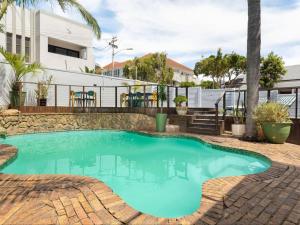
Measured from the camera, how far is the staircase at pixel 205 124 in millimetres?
8930

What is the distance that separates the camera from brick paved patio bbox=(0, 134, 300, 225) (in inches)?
92.0

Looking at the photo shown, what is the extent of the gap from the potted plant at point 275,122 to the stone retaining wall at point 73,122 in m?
5.35

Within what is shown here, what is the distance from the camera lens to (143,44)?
3344 centimetres

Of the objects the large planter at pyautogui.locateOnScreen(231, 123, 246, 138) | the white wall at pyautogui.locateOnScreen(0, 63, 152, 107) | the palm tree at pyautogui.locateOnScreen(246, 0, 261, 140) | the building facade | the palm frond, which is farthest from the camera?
the building facade

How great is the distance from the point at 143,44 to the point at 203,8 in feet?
78.1

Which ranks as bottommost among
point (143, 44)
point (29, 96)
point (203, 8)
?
point (29, 96)

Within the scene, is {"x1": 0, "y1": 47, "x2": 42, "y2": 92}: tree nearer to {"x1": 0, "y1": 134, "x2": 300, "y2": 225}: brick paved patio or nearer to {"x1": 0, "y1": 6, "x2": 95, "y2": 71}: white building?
{"x1": 0, "y1": 6, "x2": 95, "y2": 71}: white building

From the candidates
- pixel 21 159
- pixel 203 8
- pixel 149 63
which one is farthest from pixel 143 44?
pixel 21 159

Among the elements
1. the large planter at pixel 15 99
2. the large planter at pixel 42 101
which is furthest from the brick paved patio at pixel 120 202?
the large planter at pixel 42 101

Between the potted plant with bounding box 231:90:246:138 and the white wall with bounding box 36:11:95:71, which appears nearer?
the potted plant with bounding box 231:90:246:138

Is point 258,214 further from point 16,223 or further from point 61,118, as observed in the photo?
point 61,118

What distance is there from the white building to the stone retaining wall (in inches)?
354

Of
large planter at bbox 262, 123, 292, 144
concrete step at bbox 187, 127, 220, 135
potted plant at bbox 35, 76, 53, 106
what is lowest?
concrete step at bbox 187, 127, 220, 135

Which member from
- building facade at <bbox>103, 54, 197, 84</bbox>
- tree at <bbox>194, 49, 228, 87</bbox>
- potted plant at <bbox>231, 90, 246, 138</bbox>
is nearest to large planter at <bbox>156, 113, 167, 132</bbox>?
potted plant at <bbox>231, 90, 246, 138</bbox>
